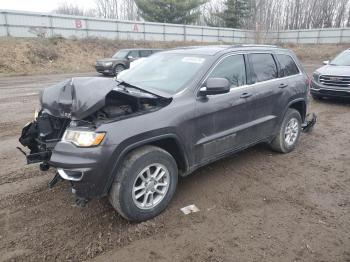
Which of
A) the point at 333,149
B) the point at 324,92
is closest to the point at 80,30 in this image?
the point at 324,92

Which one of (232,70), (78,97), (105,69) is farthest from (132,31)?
(78,97)

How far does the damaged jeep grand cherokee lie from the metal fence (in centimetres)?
2379

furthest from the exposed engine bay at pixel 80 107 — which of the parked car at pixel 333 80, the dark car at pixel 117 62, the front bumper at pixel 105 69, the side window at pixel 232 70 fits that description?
the front bumper at pixel 105 69

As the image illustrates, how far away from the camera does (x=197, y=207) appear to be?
369cm

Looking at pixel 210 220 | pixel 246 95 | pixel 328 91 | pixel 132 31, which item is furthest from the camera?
pixel 132 31

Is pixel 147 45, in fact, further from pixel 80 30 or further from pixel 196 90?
pixel 196 90

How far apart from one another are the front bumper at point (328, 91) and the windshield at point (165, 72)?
6694mm

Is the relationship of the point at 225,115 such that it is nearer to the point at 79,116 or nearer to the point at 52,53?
the point at 79,116

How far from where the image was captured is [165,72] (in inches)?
165

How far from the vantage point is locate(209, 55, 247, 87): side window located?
408cm

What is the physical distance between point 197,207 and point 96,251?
1.30 meters

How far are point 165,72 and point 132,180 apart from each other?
171cm

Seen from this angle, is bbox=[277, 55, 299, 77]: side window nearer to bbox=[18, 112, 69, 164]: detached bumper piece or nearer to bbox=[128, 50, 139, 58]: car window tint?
bbox=[18, 112, 69, 164]: detached bumper piece

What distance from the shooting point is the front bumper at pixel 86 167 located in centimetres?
291
